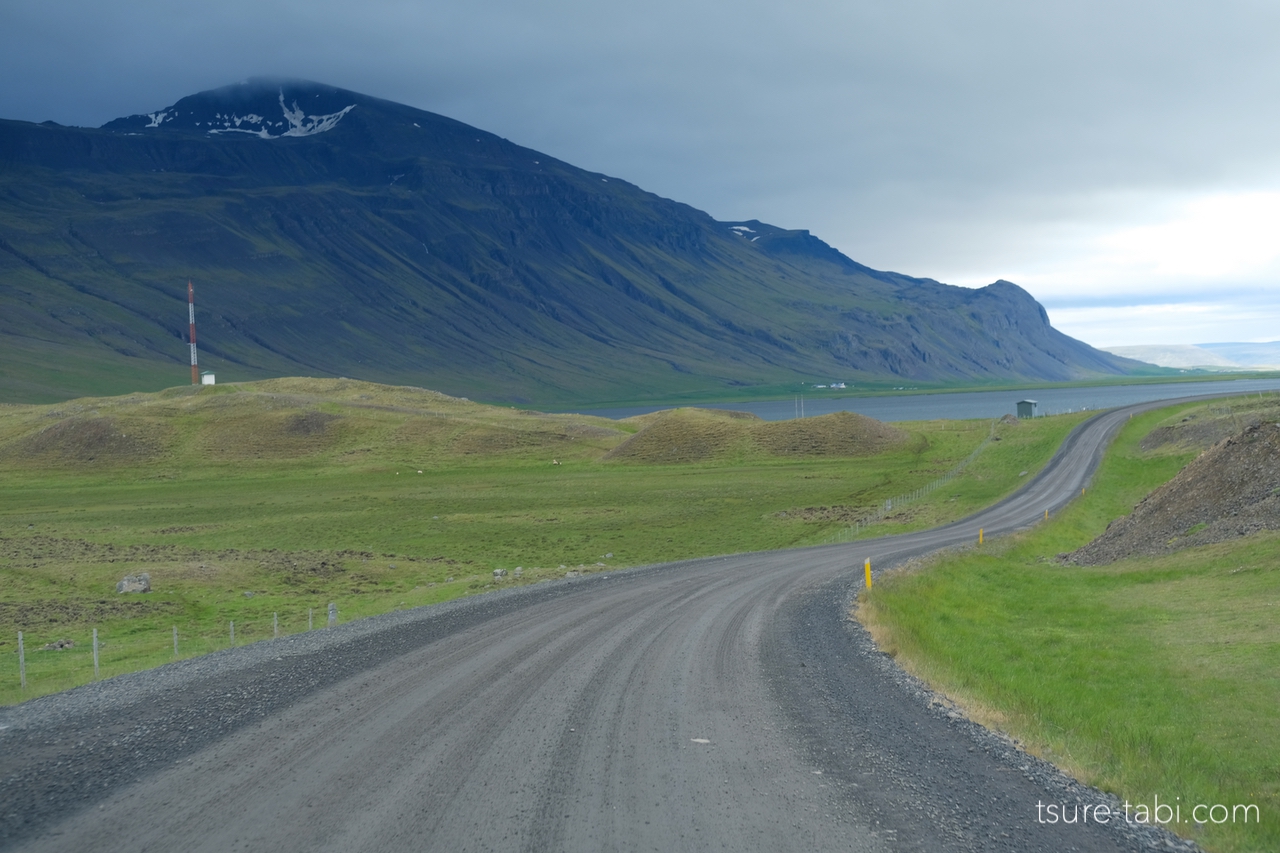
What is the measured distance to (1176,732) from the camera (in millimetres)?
14055

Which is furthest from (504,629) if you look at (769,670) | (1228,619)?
(1228,619)

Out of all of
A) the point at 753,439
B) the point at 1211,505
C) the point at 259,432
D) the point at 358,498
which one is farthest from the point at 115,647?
the point at 259,432

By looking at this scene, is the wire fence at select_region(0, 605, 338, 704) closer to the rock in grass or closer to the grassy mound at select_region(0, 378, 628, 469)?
the rock in grass

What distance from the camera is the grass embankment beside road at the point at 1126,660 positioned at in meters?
11.4

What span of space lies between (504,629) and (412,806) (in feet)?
35.4

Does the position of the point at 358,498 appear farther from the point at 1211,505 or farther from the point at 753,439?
the point at 1211,505

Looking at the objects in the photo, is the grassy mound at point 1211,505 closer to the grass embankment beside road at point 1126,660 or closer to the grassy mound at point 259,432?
the grass embankment beside road at point 1126,660

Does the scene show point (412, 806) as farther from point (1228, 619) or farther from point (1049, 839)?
point (1228, 619)

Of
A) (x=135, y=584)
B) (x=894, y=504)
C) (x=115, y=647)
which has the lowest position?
(x=894, y=504)

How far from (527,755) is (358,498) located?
6713 centimetres

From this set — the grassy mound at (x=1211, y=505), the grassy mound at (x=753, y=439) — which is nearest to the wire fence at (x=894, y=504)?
the grassy mound at (x=753, y=439)

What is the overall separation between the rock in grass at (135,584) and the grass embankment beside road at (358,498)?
2.18ft

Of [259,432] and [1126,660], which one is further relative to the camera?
[259,432]

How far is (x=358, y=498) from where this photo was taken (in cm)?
7469
